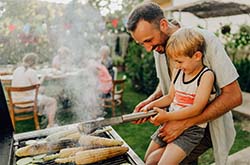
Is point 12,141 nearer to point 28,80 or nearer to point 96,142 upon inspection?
point 96,142

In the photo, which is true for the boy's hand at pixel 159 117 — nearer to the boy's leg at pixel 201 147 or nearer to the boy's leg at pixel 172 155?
the boy's leg at pixel 172 155

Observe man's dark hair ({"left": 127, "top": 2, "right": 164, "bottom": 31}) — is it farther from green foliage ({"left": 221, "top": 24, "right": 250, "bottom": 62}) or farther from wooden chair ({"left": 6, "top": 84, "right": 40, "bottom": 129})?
green foliage ({"left": 221, "top": 24, "right": 250, "bottom": 62})

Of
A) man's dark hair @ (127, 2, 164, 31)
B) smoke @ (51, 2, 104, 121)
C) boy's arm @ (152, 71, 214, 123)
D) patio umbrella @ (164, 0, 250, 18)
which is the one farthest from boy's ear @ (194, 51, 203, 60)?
patio umbrella @ (164, 0, 250, 18)

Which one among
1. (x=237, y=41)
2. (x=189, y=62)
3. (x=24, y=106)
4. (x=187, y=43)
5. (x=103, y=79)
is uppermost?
(x=187, y=43)

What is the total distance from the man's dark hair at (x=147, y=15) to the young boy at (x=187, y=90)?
22cm

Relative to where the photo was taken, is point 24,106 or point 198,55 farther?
point 24,106

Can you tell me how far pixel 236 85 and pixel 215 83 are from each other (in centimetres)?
12

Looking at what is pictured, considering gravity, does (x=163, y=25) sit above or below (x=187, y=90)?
above

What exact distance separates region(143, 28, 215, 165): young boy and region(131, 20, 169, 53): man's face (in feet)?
0.54

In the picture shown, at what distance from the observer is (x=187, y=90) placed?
1.81m

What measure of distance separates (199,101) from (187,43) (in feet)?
1.17

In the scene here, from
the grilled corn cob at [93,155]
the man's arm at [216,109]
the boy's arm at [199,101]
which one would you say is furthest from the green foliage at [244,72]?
the grilled corn cob at [93,155]

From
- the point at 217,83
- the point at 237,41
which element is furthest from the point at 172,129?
the point at 237,41

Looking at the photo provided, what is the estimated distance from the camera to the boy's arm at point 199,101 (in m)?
1.70
